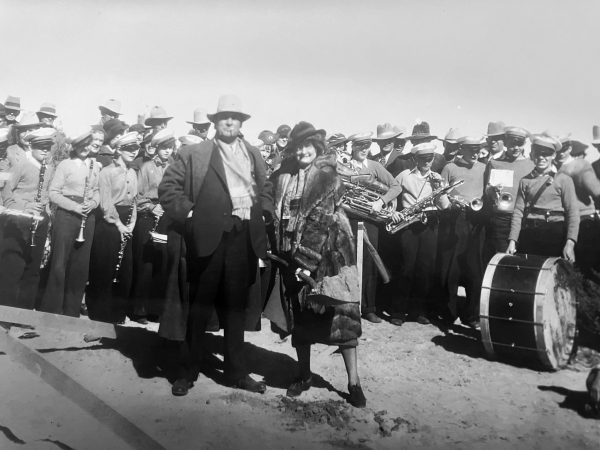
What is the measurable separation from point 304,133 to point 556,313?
2.68m

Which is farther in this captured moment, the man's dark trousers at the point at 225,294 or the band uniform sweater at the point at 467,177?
the band uniform sweater at the point at 467,177

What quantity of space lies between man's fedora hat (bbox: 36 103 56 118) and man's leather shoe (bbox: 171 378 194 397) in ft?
14.8

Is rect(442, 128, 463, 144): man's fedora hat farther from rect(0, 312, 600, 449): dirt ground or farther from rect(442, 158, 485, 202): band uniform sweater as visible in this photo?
rect(0, 312, 600, 449): dirt ground

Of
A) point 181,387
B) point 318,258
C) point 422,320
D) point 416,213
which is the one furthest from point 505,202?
point 181,387

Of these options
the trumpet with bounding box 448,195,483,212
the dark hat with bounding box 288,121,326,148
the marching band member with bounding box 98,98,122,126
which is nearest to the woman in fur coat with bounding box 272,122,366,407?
the dark hat with bounding box 288,121,326,148

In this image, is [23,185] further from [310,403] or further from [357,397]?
[357,397]

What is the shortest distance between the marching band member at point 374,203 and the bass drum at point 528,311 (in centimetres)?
147

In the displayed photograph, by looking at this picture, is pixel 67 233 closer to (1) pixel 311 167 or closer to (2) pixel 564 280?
(1) pixel 311 167

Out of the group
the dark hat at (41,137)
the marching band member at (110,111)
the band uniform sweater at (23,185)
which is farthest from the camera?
the marching band member at (110,111)

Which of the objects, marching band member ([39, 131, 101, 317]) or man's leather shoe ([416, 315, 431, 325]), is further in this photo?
man's leather shoe ([416, 315, 431, 325])

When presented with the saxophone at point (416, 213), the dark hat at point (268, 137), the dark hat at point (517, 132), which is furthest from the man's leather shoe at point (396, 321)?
the dark hat at point (268, 137)

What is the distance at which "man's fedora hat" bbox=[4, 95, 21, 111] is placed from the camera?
669 centimetres

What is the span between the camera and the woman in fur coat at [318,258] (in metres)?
3.89

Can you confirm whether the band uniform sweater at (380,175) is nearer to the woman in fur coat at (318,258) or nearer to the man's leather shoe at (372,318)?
the man's leather shoe at (372,318)
